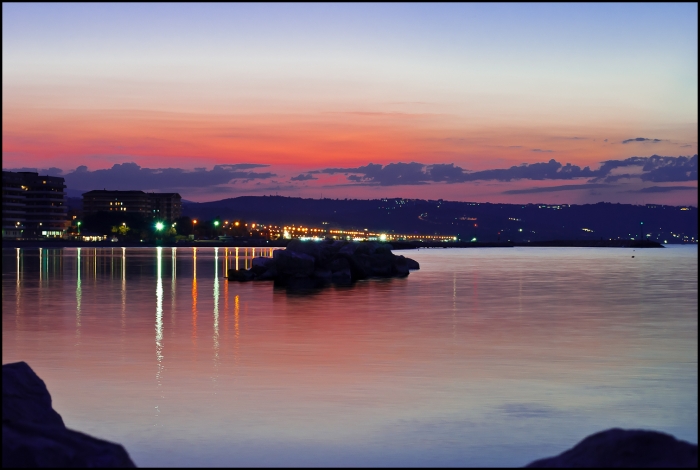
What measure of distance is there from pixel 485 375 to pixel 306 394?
172 inches

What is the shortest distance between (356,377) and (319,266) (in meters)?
43.3

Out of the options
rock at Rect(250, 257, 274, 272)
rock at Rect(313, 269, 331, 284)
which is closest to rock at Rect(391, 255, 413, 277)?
rock at Rect(313, 269, 331, 284)

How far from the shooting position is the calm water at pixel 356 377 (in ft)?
40.3

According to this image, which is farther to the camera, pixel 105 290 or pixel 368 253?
pixel 368 253

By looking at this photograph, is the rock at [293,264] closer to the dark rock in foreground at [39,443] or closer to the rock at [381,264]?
the rock at [381,264]

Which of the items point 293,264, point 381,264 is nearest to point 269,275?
point 293,264

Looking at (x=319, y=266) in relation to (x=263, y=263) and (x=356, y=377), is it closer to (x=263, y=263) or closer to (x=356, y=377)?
(x=263, y=263)

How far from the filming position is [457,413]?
46.5 ft

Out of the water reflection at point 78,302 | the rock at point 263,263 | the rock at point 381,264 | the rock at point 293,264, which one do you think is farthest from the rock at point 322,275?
the water reflection at point 78,302

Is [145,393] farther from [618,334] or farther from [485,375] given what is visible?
[618,334]

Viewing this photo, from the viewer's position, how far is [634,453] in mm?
7898

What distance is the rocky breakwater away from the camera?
5854 cm

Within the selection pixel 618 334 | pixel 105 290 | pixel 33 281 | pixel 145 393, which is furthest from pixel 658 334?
pixel 33 281

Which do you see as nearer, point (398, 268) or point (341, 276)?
point (341, 276)
